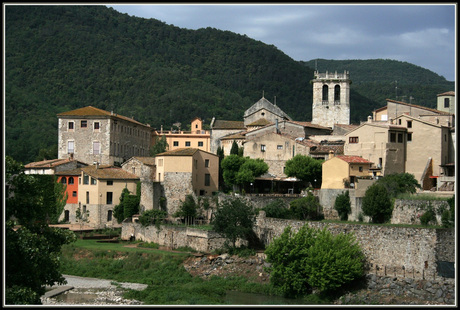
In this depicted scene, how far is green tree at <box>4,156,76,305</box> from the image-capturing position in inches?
862

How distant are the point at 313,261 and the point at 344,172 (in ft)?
42.2

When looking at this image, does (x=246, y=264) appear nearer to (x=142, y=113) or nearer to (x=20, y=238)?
(x=20, y=238)

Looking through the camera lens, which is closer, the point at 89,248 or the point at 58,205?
the point at 89,248

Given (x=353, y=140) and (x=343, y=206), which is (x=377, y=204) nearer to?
(x=343, y=206)

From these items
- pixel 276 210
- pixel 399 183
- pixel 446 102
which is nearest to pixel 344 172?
pixel 399 183

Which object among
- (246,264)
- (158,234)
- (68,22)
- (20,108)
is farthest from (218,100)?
(246,264)

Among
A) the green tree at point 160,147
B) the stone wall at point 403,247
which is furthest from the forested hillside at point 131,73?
the stone wall at point 403,247

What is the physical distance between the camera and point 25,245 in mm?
22297

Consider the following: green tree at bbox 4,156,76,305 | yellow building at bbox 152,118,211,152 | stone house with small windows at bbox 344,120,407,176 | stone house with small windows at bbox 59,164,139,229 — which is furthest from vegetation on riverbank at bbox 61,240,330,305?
yellow building at bbox 152,118,211,152

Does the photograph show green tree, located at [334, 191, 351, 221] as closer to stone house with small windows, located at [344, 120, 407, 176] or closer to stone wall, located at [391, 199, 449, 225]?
stone wall, located at [391, 199, 449, 225]

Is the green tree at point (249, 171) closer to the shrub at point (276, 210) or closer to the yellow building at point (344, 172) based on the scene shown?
the shrub at point (276, 210)

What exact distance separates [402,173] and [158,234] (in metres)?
17.6

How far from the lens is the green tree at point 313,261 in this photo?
118 feet

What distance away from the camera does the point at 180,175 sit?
53.8 m
